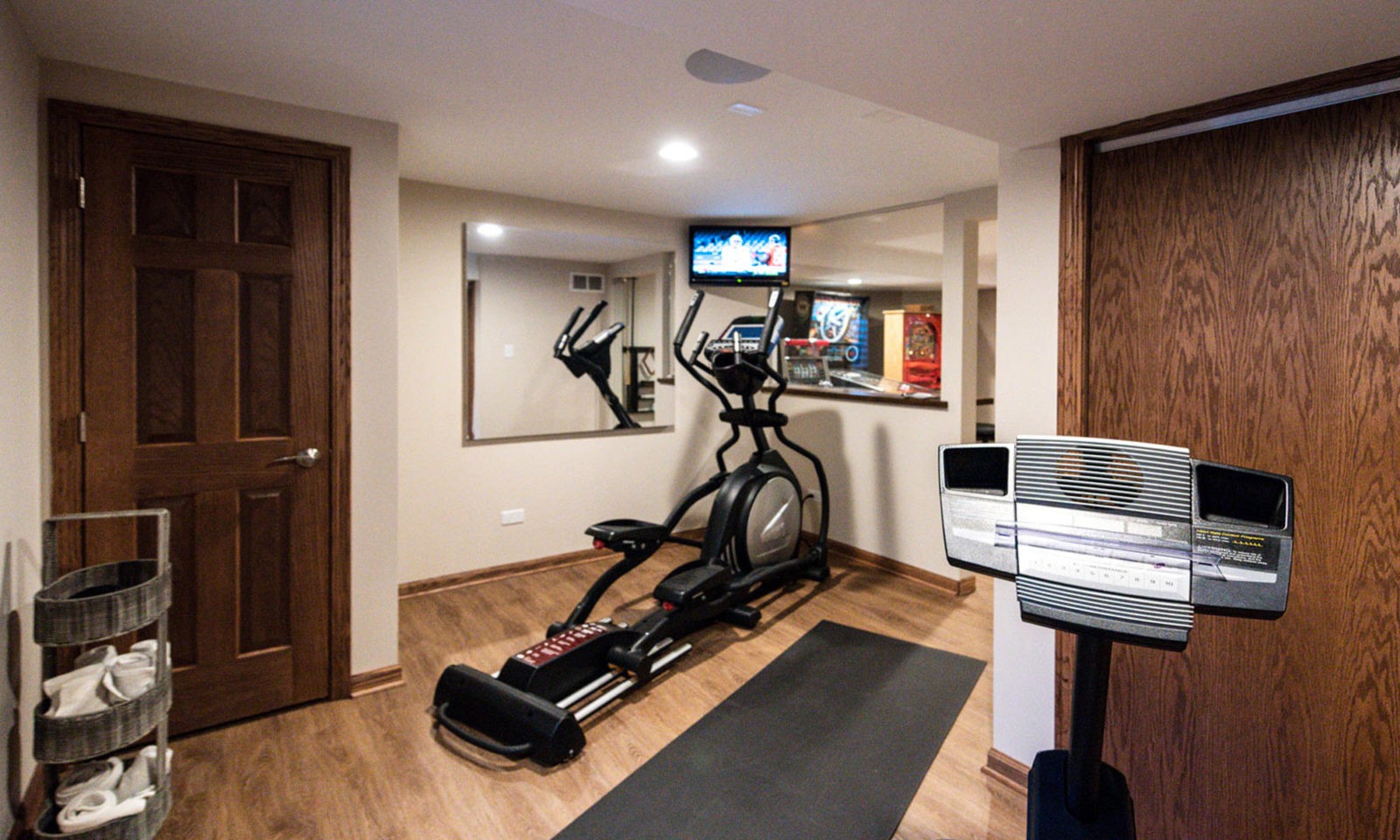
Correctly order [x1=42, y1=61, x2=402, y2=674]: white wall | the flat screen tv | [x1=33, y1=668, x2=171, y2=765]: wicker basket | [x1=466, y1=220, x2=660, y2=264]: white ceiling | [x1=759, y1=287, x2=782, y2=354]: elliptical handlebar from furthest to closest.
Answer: the flat screen tv
[x1=466, y1=220, x2=660, y2=264]: white ceiling
[x1=759, y1=287, x2=782, y2=354]: elliptical handlebar
[x1=42, y1=61, x2=402, y2=674]: white wall
[x1=33, y1=668, x2=171, y2=765]: wicker basket

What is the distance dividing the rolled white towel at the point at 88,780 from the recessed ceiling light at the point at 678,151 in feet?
9.27

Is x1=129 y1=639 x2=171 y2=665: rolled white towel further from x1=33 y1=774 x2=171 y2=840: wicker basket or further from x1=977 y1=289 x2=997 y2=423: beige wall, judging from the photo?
x1=977 y1=289 x2=997 y2=423: beige wall

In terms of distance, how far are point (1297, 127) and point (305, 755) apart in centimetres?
331

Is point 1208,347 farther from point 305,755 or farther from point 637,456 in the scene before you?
point 637,456

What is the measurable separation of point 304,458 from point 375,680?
0.93 m

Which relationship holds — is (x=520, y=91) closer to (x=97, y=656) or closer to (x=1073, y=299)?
(x=1073, y=299)

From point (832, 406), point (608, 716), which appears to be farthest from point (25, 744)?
point (832, 406)

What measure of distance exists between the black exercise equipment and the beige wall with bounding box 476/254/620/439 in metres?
3.24

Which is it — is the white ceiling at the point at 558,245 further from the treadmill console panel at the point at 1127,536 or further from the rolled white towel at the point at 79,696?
the treadmill console panel at the point at 1127,536

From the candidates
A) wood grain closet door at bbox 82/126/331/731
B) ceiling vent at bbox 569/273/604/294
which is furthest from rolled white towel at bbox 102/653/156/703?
ceiling vent at bbox 569/273/604/294

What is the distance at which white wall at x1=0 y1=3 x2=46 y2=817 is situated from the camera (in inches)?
70.2

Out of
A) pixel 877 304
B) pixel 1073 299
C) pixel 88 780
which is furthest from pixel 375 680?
pixel 877 304

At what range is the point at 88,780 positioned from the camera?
183 centimetres

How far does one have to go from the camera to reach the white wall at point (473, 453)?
387 centimetres
